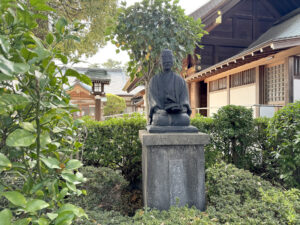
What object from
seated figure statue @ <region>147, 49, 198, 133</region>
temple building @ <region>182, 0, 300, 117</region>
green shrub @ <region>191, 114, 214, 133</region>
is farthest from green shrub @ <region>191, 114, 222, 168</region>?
temple building @ <region>182, 0, 300, 117</region>

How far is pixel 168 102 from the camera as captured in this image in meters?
3.13

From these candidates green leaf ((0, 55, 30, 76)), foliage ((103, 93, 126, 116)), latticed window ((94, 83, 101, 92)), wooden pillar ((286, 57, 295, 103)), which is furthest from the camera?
foliage ((103, 93, 126, 116))

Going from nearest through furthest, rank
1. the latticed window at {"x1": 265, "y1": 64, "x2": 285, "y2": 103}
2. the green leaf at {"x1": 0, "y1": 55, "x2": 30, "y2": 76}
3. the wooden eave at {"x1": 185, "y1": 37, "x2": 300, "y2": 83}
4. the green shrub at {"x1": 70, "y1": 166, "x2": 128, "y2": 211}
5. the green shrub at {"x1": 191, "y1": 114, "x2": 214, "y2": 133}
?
the green leaf at {"x1": 0, "y1": 55, "x2": 30, "y2": 76}
the green shrub at {"x1": 70, "y1": 166, "x2": 128, "y2": 211}
the green shrub at {"x1": 191, "y1": 114, "x2": 214, "y2": 133}
the wooden eave at {"x1": 185, "y1": 37, "x2": 300, "y2": 83}
the latticed window at {"x1": 265, "y1": 64, "x2": 285, "y2": 103}

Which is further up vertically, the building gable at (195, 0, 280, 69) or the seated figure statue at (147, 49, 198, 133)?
the building gable at (195, 0, 280, 69)

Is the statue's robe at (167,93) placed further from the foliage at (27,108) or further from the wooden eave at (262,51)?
the wooden eave at (262,51)

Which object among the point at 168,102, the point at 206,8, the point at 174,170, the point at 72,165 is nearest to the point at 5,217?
the point at 72,165

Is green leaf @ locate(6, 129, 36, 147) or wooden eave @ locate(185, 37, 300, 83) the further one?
wooden eave @ locate(185, 37, 300, 83)

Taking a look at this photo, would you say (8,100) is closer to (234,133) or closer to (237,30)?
(234,133)

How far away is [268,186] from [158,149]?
70.4 inches

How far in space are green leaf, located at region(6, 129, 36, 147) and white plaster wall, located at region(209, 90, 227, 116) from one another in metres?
8.52

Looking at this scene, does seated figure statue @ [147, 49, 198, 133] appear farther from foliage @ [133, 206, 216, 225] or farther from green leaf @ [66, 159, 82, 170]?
green leaf @ [66, 159, 82, 170]

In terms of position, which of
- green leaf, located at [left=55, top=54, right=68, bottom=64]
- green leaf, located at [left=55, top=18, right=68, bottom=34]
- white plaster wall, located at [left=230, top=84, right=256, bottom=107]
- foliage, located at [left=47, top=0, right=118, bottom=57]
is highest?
foliage, located at [left=47, top=0, right=118, bottom=57]

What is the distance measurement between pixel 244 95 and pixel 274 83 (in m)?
1.28

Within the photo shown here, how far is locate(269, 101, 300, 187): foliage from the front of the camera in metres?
3.25
